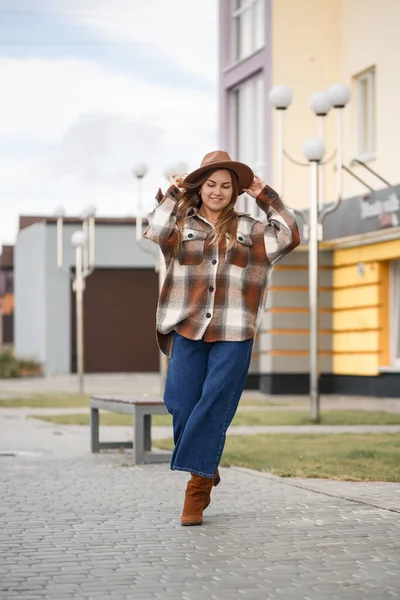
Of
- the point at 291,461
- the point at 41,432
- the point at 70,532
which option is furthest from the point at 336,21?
the point at 70,532

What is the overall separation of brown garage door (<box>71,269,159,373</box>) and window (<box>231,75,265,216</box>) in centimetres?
1824

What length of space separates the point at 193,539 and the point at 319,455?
505 centimetres

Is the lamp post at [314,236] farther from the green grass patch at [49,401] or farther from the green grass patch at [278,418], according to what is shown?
the green grass patch at [49,401]

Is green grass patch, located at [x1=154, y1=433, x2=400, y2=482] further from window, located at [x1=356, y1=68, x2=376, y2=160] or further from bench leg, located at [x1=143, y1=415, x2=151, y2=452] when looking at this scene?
window, located at [x1=356, y1=68, x2=376, y2=160]

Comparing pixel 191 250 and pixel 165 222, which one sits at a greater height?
pixel 165 222

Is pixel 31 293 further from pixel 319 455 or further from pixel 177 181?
pixel 177 181

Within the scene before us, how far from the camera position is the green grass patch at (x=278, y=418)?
16719 millimetres

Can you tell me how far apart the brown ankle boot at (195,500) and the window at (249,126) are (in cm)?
2090

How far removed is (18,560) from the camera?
6.07 meters

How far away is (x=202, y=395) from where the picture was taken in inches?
284

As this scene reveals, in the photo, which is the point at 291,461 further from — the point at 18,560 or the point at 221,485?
the point at 18,560

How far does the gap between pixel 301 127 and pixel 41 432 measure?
13.4 m

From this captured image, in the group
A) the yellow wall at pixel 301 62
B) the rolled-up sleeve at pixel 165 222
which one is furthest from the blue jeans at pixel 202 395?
the yellow wall at pixel 301 62

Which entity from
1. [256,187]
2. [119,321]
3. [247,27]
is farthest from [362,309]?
[119,321]
